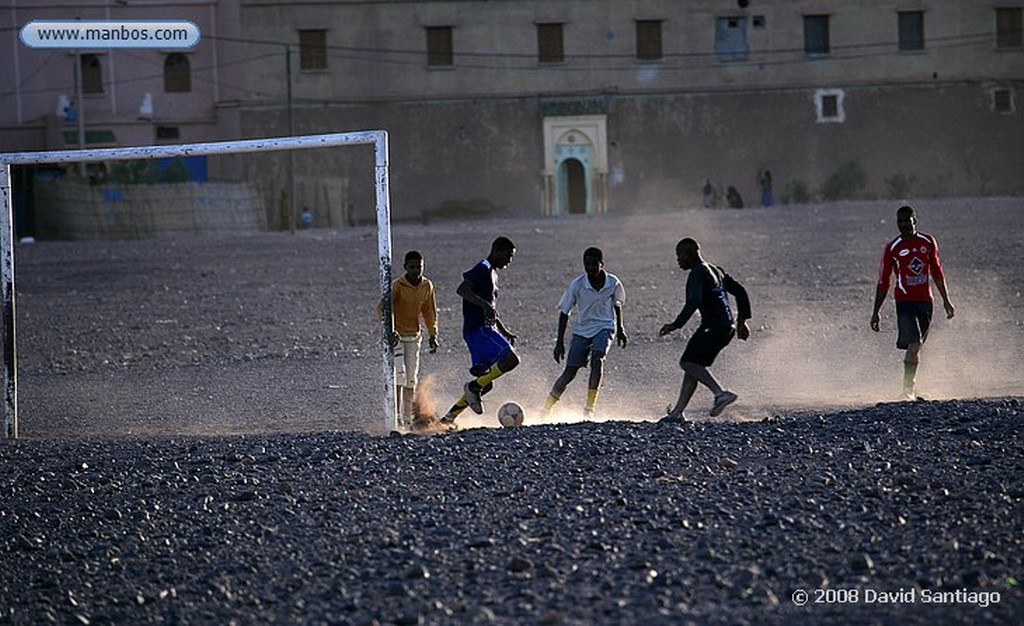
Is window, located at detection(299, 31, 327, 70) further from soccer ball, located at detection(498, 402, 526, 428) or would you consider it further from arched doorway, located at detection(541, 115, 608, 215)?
soccer ball, located at detection(498, 402, 526, 428)

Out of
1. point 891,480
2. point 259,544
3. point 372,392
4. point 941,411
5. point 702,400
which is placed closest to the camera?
point 259,544

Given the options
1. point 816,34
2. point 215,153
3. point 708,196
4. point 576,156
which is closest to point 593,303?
point 215,153

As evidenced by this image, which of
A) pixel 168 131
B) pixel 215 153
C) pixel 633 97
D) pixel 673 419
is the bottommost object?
pixel 673 419

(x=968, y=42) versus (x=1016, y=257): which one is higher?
(x=968, y=42)

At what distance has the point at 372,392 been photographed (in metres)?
14.9

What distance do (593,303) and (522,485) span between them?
3354mm

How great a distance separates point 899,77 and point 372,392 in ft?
123

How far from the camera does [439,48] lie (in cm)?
4831

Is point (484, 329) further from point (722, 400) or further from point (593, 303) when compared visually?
point (722, 400)

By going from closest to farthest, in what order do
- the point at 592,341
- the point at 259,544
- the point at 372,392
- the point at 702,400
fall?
1. the point at 259,544
2. the point at 592,341
3. the point at 702,400
4. the point at 372,392

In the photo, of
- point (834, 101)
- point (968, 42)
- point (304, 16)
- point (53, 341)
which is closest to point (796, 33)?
point (834, 101)

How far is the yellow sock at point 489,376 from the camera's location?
39.7ft

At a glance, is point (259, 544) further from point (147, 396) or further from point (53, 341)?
point (53, 341)

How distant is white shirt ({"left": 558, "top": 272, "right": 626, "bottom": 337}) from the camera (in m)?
12.3
